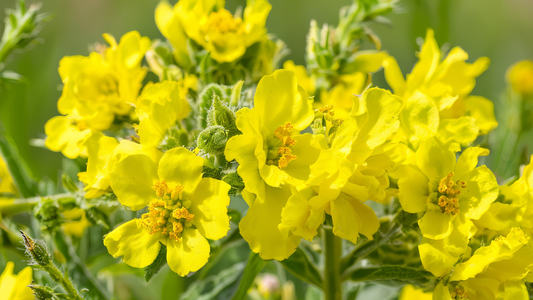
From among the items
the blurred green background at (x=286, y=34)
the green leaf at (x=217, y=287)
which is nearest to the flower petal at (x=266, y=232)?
the green leaf at (x=217, y=287)

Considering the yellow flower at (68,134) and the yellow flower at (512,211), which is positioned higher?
the yellow flower at (68,134)

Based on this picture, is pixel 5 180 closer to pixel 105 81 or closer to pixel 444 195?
pixel 105 81

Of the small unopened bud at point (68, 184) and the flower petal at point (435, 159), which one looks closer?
the flower petal at point (435, 159)

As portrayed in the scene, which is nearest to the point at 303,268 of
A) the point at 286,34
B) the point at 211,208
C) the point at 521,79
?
the point at 211,208

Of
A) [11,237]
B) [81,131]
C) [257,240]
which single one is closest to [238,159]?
[257,240]

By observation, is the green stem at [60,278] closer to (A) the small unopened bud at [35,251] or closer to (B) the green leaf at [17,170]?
(A) the small unopened bud at [35,251]

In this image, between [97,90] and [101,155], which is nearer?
[101,155]
